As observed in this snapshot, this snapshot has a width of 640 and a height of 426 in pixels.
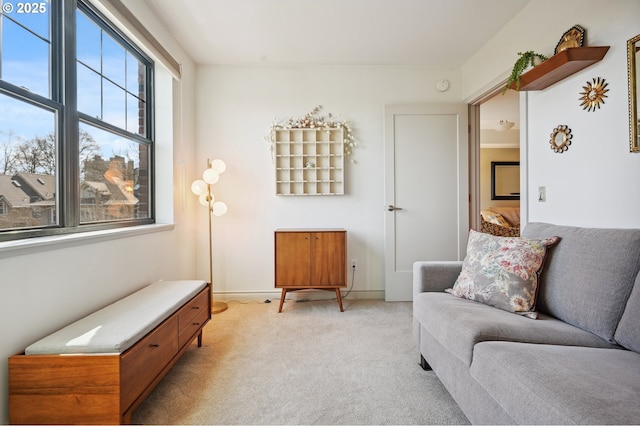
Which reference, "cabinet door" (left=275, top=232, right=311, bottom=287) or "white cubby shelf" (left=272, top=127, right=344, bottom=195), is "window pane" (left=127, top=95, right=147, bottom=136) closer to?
"white cubby shelf" (left=272, top=127, right=344, bottom=195)

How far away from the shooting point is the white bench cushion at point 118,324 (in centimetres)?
124

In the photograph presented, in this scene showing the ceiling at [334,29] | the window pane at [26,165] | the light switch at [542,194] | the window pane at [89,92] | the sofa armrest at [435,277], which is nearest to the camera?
the window pane at [26,165]

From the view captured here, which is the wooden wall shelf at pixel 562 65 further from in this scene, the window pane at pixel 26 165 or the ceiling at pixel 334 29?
the window pane at pixel 26 165

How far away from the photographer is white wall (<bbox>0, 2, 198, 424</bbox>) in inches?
51.1

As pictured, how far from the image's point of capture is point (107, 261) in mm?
1896

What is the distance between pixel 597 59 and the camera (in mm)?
1733

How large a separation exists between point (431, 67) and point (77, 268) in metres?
3.66

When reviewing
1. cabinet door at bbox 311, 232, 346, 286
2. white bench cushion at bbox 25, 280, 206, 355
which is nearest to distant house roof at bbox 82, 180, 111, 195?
white bench cushion at bbox 25, 280, 206, 355

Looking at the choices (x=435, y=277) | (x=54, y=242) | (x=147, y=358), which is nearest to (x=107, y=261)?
(x=54, y=242)

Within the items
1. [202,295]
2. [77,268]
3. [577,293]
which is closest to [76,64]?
[77,268]

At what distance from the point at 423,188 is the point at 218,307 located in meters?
2.49

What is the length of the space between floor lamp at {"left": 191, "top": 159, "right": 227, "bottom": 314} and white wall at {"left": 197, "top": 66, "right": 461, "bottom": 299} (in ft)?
0.71

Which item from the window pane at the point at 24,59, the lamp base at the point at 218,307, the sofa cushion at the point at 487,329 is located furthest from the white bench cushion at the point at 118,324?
the sofa cushion at the point at 487,329

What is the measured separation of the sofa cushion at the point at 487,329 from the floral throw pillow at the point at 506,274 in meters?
0.06
